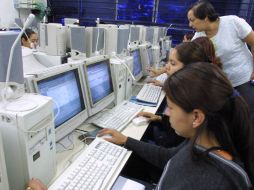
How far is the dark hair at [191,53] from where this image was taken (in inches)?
58.0

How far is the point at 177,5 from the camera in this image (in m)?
5.60

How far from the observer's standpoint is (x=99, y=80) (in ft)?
5.25

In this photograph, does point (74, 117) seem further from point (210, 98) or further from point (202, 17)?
point (202, 17)

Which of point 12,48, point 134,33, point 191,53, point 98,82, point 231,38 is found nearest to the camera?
point 12,48

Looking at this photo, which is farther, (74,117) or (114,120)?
(114,120)

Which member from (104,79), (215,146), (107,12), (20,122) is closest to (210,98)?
(215,146)

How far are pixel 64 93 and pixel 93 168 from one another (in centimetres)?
40

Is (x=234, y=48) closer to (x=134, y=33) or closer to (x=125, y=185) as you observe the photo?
(x=134, y=33)

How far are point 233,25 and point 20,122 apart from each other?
1949mm

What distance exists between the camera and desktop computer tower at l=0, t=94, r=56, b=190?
77 centimetres

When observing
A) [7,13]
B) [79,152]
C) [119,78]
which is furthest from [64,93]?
[7,13]

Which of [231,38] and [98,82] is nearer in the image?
[98,82]

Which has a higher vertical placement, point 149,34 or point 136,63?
point 149,34

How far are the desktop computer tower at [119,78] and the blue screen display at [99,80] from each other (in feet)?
0.14
